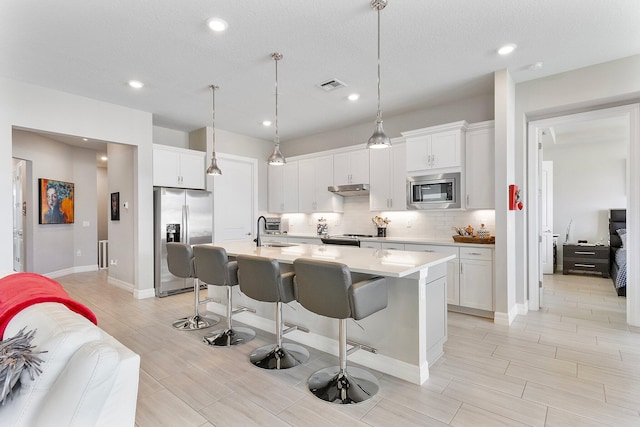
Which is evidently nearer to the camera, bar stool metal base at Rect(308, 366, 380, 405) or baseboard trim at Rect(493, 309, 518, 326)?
bar stool metal base at Rect(308, 366, 380, 405)

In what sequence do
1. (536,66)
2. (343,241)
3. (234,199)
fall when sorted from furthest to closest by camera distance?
(234,199), (343,241), (536,66)

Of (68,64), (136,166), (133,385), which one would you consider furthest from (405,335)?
(136,166)

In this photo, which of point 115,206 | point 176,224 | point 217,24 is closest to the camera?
point 217,24

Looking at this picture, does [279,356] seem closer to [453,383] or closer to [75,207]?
[453,383]

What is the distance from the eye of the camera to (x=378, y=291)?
7.25 ft

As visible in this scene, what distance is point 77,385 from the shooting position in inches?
37.1

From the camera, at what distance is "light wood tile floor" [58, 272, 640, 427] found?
1.98m

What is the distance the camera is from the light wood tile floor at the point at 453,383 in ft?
6.51

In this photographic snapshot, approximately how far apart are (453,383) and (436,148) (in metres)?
2.97

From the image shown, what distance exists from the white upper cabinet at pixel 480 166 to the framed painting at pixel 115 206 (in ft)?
17.8

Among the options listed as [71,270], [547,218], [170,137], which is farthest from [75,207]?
[547,218]

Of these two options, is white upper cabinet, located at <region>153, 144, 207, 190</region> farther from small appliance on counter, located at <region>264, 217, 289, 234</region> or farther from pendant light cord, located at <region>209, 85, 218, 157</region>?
small appliance on counter, located at <region>264, 217, 289, 234</region>

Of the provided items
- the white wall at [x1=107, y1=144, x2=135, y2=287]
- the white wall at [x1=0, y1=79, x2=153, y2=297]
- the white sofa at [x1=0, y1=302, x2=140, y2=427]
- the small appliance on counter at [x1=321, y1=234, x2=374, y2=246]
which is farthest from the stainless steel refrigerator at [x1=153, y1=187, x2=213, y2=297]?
the white sofa at [x1=0, y1=302, x2=140, y2=427]

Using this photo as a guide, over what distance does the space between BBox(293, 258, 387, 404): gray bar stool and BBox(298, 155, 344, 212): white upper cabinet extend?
3.55 meters
